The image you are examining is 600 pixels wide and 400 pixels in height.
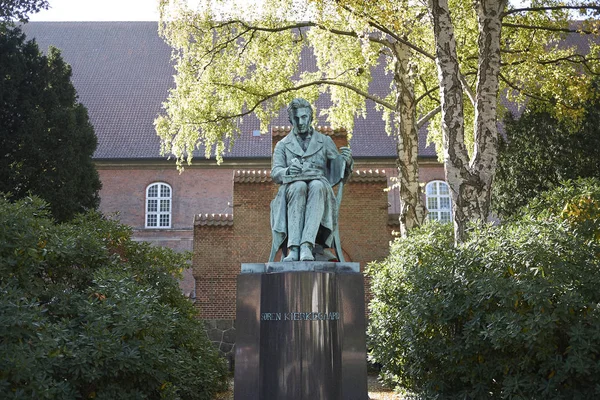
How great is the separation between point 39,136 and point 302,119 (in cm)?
1330

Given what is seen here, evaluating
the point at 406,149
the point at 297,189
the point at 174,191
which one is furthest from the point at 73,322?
the point at 174,191

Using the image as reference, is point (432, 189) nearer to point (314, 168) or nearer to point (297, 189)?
point (314, 168)

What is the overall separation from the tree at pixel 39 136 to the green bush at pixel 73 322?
31.4 ft

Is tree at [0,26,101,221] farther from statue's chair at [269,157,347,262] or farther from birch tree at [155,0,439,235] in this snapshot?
statue's chair at [269,157,347,262]

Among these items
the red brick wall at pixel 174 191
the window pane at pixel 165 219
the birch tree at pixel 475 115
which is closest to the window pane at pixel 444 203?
the red brick wall at pixel 174 191

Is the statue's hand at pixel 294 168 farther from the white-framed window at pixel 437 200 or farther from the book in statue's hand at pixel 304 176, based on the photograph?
Answer: the white-framed window at pixel 437 200

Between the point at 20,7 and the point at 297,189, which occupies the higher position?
the point at 20,7

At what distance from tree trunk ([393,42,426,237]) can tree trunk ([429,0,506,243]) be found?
3679 mm

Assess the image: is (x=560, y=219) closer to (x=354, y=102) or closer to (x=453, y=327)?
(x=453, y=327)

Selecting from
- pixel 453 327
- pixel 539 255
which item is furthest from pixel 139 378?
pixel 539 255

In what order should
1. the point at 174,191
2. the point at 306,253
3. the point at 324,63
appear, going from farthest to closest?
the point at 174,191 → the point at 324,63 → the point at 306,253

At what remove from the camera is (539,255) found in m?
8.10

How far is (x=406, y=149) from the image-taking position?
53.2ft

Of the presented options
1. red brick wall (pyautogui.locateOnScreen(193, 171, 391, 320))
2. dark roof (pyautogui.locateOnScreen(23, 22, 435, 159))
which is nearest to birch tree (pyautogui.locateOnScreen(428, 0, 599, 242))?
red brick wall (pyautogui.locateOnScreen(193, 171, 391, 320))
